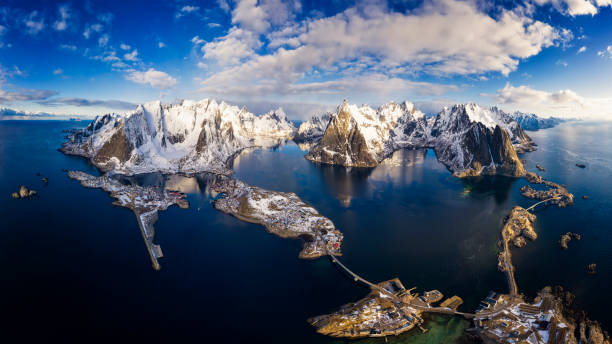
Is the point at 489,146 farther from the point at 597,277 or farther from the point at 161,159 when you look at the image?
the point at 161,159

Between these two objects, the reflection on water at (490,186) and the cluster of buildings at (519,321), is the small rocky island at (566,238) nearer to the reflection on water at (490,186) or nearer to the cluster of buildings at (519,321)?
the cluster of buildings at (519,321)

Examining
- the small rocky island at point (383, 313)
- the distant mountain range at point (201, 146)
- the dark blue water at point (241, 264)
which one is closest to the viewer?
the small rocky island at point (383, 313)

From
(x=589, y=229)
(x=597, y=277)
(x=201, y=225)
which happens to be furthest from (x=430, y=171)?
(x=201, y=225)

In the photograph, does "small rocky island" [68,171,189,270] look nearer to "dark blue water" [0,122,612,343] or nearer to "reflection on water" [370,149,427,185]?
"dark blue water" [0,122,612,343]

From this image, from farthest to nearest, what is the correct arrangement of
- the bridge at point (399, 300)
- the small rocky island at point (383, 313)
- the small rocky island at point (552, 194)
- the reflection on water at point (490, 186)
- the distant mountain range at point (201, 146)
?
the distant mountain range at point (201, 146) → the reflection on water at point (490, 186) → the small rocky island at point (552, 194) → the bridge at point (399, 300) → the small rocky island at point (383, 313)

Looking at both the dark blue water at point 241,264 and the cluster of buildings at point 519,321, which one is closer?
the cluster of buildings at point 519,321

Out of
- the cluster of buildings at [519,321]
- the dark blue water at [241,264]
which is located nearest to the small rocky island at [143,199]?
the dark blue water at [241,264]

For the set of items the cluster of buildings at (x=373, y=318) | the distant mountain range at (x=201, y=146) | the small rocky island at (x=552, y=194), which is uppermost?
the distant mountain range at (x=201, y=146)

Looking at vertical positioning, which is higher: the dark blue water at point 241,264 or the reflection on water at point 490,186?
the reflection on water at point 490,186
